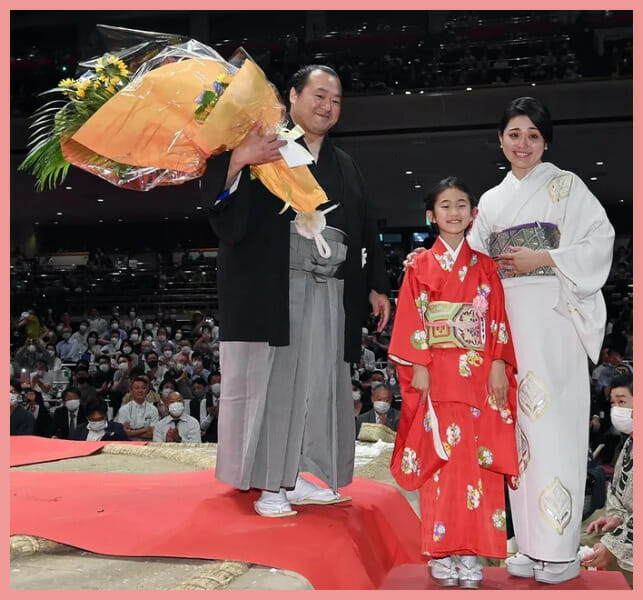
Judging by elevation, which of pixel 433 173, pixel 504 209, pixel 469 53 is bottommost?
pixel 504 209

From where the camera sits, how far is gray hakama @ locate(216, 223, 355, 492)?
7.73 feet

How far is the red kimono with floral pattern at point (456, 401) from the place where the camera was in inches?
83.0

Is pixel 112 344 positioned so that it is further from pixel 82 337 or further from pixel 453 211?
pixel 453 211

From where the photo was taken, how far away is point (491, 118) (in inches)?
407

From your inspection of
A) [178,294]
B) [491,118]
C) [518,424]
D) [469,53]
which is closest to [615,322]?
[491,118]

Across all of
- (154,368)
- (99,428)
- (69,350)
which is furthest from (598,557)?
(69,350)

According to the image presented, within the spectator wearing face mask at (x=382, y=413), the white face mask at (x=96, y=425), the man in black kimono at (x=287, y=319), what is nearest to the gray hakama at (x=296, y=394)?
the man in black kimono at (x=287, y=319)

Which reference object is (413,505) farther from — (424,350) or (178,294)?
(178,294)

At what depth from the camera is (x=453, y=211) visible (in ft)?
7.20

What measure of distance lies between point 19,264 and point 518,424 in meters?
14.3

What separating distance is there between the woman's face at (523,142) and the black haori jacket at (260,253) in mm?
550

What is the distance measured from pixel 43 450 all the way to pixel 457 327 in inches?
98.7

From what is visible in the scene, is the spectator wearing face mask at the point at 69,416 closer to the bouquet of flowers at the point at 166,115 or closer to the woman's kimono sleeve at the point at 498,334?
the bouquet of flowers at the point at 166,115

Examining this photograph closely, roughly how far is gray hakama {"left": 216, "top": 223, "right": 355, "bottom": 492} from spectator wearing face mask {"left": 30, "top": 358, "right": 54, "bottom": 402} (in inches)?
242
